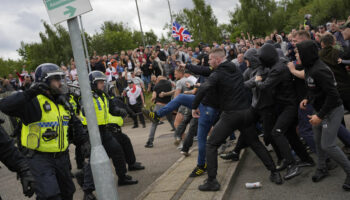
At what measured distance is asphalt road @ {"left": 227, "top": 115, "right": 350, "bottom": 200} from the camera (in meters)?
4.37

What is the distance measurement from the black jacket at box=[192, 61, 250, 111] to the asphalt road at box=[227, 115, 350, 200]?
1275 millimetres

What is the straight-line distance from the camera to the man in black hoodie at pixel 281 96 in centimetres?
511

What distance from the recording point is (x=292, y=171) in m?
5.11

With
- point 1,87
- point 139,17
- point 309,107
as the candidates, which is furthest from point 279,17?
point 309,107

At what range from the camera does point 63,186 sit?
4199 millimetres

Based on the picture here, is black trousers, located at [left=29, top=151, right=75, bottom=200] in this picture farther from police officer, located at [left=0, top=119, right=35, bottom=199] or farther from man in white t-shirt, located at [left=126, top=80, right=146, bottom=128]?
man in white t-shirt, located at [left=126, top=80, right=146, bottom=128]

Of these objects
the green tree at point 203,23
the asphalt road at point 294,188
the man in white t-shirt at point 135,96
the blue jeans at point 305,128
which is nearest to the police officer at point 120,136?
the asphalt road at point 294,188

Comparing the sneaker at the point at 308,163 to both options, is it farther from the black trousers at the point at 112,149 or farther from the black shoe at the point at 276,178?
the black trousers at the point at 112,149

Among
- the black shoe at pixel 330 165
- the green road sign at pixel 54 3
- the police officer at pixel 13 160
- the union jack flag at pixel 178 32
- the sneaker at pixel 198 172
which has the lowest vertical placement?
the black shoe at pixel 330 165

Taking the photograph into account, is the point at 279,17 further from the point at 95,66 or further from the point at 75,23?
the point at 75,23

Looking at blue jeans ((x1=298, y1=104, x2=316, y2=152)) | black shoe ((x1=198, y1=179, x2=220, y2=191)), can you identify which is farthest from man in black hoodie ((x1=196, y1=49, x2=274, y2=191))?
Result: blue jeans ((x1=298, y1=104, x2=316, y2=152))

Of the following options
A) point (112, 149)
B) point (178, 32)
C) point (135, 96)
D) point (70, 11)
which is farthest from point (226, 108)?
point (178, 32)

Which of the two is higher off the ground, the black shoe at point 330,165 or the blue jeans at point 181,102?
the blue jeans at point 181,102

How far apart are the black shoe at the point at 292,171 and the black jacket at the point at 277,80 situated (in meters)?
0.99
